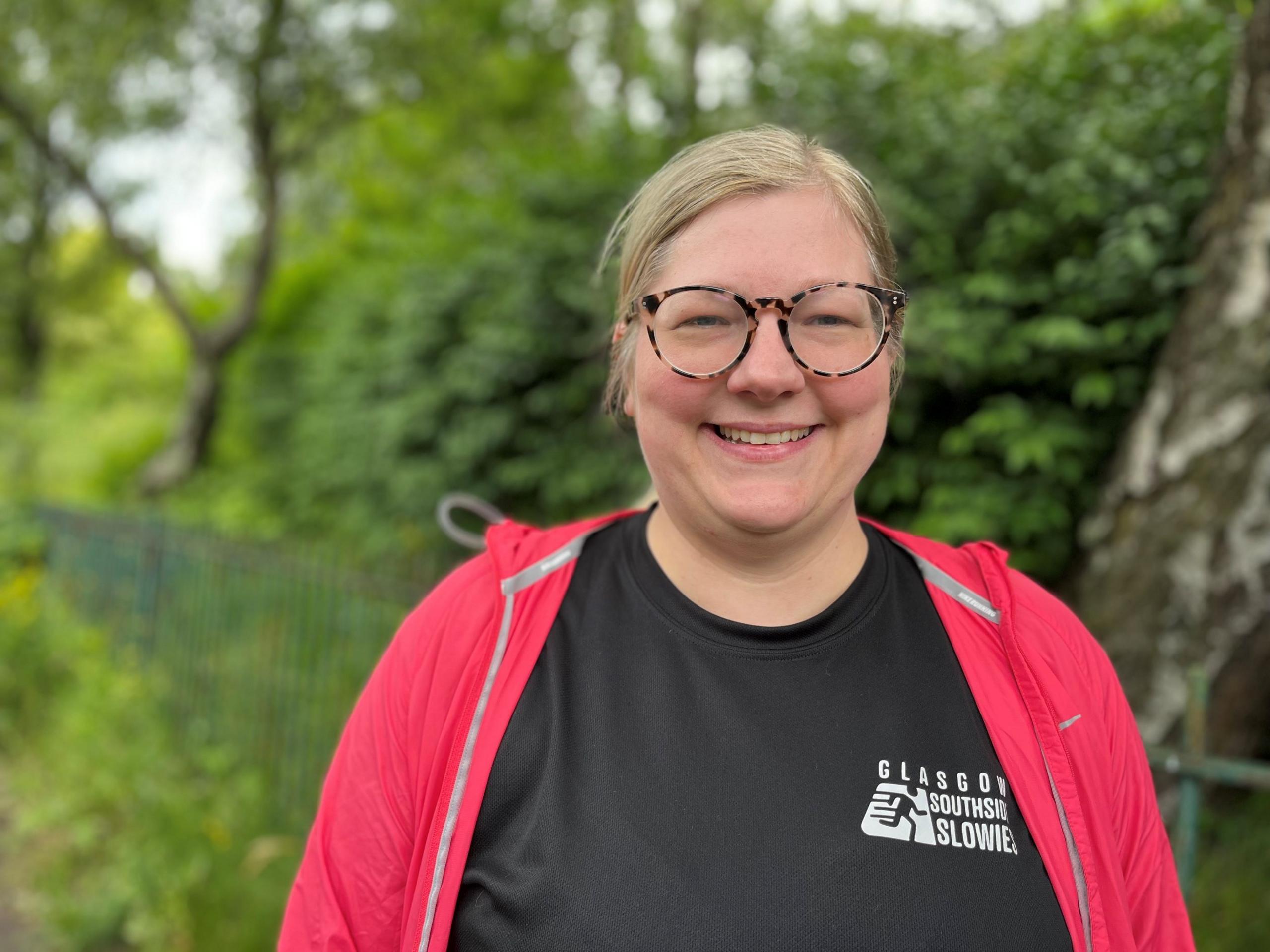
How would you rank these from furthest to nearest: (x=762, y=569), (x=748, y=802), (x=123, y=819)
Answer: (x=123, y=819) < (x=762, y=569) < (x=748, y=802)

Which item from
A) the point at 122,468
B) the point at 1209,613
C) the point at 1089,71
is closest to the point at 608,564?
the point at 1209,613

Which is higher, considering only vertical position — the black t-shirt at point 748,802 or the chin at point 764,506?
the chin at point 764,506

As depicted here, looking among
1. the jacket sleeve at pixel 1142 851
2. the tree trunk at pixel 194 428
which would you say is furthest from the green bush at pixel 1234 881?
the tree trunk at pixel 194 428

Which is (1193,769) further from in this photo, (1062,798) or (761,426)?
(761,426)

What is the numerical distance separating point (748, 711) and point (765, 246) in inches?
25.6

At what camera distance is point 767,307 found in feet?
4.60

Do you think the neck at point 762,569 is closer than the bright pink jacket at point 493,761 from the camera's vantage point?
No

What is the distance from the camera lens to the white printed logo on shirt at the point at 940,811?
1.32 metres

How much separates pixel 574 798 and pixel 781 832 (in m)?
0.27

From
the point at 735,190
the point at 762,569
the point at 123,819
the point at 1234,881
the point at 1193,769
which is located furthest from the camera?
the point at 123,819

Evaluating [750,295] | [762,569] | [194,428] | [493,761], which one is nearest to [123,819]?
[493,761]

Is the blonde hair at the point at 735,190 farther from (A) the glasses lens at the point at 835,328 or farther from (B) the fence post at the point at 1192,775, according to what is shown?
(B) the fence post at the point at 1192,775

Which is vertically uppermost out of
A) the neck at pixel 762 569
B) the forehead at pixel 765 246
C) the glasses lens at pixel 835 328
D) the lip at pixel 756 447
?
the forehead at pixel 765 246

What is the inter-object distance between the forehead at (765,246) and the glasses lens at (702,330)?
29 millimetres
